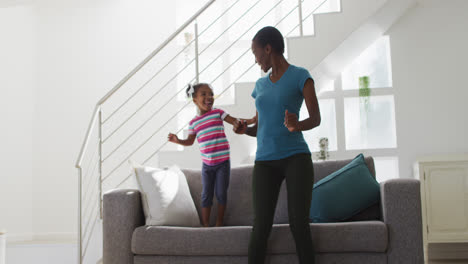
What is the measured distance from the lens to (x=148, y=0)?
16.1 ft

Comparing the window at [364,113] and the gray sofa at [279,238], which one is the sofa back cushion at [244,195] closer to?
the gray sofa at [279,238]

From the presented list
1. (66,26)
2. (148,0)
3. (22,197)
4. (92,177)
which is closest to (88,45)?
(66,26)

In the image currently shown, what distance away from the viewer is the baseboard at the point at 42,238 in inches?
177

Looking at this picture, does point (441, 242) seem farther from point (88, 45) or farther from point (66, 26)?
point (66, 26)

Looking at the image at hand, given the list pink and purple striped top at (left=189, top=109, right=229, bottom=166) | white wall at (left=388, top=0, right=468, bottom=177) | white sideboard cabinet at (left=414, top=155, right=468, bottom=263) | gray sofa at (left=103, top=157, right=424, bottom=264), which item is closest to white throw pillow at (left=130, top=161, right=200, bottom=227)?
gray sofa at (left=103, top=157, right=424, bottom=264)

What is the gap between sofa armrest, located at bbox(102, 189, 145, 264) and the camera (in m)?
2.23

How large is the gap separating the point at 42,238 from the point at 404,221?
3846 mm

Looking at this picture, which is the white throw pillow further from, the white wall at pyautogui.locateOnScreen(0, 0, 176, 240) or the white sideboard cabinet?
the white wall at pyautogui.locateOnScreen(0, 0, 176, 240)

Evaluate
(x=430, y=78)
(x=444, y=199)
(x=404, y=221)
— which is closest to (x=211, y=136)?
(x=404, y=221)

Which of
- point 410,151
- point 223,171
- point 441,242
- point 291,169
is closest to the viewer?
point 291,169

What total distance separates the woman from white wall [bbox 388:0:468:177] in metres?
2.66

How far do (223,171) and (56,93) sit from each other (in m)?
3.05

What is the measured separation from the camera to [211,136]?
102 inches

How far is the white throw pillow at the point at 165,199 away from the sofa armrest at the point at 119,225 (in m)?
0.08
